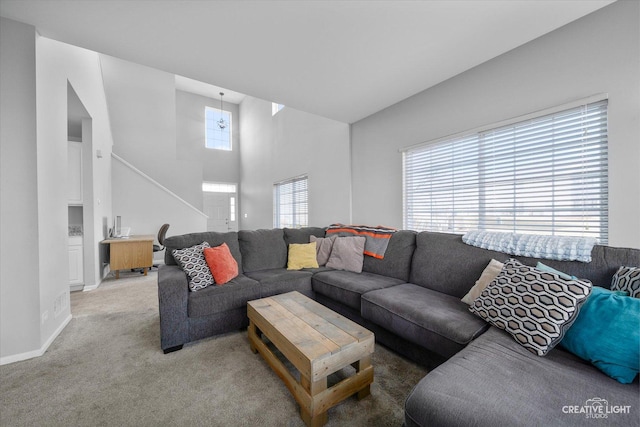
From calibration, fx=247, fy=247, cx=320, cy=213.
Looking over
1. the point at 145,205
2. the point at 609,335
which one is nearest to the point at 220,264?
the point at 609,335

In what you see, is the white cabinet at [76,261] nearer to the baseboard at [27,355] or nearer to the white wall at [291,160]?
the baseboard at [27,355]

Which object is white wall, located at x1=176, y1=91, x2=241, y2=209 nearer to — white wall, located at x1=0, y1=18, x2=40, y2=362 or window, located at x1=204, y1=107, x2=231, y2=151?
window, located at x1=204, y1=107, x2=231, y2=151

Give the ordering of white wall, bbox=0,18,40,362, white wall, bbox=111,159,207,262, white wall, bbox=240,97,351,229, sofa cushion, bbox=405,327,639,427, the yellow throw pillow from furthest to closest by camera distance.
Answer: white wall, bbox=111,159,207,262, white wall, bbox=240,97,351,229, the yellow throw pillow, white wall, bbox=0,18,40,362, sofa cushion, bbox=405,327,639,427

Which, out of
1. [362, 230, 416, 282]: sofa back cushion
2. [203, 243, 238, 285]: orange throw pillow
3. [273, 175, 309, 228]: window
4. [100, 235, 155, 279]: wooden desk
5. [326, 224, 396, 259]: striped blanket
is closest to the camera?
[203, 243, 238, 285]: orange throw pillow

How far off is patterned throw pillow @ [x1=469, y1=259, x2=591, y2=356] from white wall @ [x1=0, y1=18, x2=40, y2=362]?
3333 mm

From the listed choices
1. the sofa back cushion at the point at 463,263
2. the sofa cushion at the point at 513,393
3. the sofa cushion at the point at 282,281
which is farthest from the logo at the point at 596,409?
the sofa cushion at the point at 282,281

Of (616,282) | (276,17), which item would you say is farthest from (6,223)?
(616,282)

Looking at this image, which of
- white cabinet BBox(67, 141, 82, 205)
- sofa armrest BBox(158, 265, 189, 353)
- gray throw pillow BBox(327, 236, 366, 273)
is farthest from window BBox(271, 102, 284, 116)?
sofa armrest BBox(158, 265, 189, 353)

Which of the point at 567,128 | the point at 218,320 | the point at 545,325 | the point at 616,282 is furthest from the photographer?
the point at 218,320

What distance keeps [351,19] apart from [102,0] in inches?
71.7

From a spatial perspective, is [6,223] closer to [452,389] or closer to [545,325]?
[452,389]

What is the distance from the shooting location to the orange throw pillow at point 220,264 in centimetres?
237

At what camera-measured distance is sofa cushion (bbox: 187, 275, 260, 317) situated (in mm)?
2098

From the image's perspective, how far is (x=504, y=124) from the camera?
242 cm
